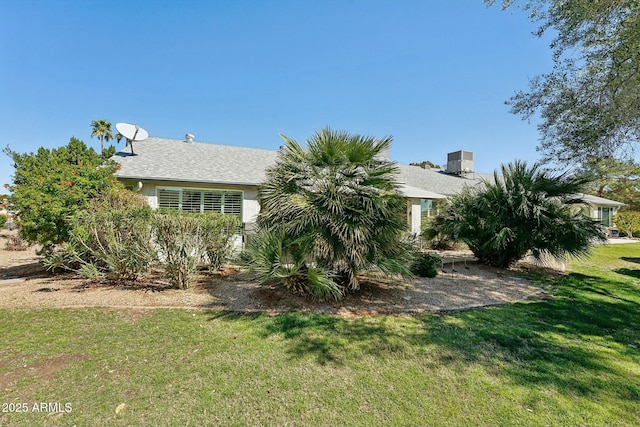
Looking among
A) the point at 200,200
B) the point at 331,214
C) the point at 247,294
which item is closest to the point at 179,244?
the point at 247,294

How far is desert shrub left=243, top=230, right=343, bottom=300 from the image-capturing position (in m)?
6.03

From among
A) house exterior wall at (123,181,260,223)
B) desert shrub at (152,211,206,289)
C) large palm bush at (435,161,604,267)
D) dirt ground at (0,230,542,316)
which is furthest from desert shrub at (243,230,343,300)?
large palm bush at (435,161,604,267)

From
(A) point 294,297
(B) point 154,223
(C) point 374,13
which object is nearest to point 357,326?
A: (A) point 294,297

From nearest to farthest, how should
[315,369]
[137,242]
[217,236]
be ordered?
[315,369] < [137,242] < [217,236]

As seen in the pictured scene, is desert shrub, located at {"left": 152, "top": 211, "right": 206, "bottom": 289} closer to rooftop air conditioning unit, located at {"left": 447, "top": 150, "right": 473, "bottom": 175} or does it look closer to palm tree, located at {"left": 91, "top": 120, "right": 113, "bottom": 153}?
rooftop air conditioning unit, located at {"left": 447, "top": 150, "right": 473, "bottom": 175}

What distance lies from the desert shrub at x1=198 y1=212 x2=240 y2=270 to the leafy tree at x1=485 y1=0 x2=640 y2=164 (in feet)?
33.0

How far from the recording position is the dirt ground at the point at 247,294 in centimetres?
629

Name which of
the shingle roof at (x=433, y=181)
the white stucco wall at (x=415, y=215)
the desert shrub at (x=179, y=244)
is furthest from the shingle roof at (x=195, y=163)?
the shingle roof at (x=433, y=181)

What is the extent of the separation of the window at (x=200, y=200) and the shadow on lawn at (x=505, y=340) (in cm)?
737

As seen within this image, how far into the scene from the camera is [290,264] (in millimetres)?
6246

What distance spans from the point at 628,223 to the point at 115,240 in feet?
133

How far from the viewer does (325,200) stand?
6328 millimetres

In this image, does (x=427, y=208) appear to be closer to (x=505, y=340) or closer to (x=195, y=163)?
(x=505, y=340)

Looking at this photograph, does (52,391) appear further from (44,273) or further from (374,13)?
(374,13)
